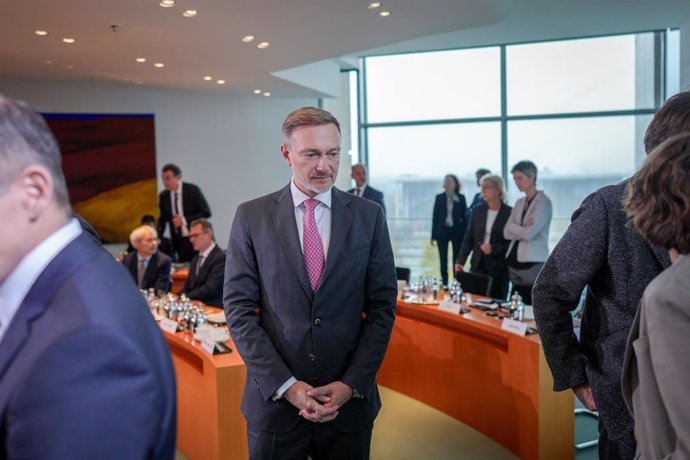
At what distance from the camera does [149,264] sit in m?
5.32

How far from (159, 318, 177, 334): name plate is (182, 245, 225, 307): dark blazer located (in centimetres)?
98

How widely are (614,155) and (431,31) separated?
4078mm

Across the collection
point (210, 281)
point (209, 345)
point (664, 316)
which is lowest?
point (209, 345)

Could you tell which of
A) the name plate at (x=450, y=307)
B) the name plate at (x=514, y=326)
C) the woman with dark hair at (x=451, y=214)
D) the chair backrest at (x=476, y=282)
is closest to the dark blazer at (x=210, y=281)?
the name plate at (x=450, y=307)

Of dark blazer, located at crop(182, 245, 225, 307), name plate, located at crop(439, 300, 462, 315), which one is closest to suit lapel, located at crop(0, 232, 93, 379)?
name plate, located at crop(439, 300, 462, 315)

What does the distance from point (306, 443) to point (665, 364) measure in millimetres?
1165

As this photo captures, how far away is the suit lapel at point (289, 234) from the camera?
1882 mm

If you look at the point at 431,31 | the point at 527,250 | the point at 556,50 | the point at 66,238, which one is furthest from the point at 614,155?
the point at 66,238

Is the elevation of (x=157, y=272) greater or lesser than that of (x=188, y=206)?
lesser

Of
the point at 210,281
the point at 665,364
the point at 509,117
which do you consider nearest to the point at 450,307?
the point at 210,281

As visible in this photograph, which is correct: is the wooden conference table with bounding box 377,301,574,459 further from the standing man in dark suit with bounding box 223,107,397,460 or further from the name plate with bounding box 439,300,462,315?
the standing man in dark suit with bounding box 223,107,397,460

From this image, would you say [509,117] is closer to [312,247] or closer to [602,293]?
[312,247]

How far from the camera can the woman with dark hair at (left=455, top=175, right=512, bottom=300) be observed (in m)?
5.49

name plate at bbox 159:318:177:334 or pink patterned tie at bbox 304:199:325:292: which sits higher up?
pink patterned tie at bbox 304:199:325:292
